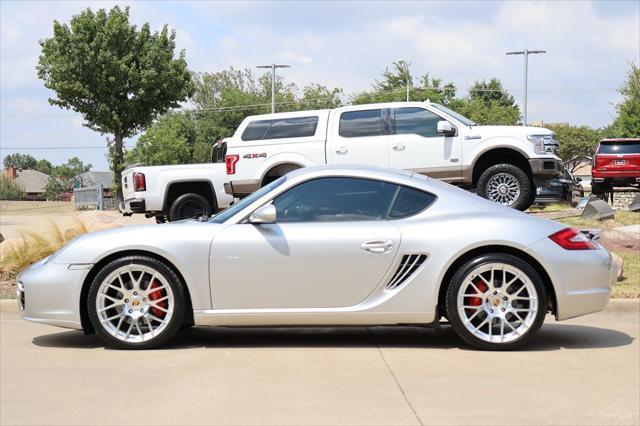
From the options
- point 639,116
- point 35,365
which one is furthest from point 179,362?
point 639,116

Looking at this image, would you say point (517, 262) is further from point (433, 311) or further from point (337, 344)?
point (337, 344)

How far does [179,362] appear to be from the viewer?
5.71m

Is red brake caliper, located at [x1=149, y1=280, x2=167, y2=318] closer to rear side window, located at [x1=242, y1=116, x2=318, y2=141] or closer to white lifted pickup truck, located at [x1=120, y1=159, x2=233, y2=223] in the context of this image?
rear side window, located at [x1=242, y1=116, x2=318, y2=141]

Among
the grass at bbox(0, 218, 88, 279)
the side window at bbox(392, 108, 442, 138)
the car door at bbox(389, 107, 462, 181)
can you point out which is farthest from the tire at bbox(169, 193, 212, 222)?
the side window at bbox(392, 108, 442, 138)

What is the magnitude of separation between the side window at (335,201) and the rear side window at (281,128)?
6475mm

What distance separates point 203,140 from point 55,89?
42.4 metres

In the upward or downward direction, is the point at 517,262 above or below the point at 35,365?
above

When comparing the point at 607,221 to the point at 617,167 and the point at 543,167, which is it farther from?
the point at 617,167

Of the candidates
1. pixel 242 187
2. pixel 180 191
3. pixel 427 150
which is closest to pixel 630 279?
pixel 427 150

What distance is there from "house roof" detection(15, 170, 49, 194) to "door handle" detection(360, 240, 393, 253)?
122m

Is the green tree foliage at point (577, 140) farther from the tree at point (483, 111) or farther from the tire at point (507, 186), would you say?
the tire at point (507, 186)

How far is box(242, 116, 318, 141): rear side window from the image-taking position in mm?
12688

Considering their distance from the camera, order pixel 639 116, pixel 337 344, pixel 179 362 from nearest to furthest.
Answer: pixel 179 362
pixel 337 344
pixel 639 116

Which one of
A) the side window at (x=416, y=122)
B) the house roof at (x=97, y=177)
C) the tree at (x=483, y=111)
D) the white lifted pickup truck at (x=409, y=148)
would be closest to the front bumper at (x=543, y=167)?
the white lifted pickup truck at (x=409, y=148)
